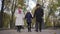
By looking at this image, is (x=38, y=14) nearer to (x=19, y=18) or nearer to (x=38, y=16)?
(x=38, y=16)

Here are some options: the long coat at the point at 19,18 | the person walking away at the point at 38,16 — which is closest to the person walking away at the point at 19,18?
the long coat at the point at 19,18

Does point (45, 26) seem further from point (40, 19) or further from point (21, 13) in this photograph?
point (21, 13)

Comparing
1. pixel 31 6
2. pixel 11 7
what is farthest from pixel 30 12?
pixel 11 7

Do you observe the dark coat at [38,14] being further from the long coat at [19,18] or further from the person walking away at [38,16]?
the long coat at [19,18]

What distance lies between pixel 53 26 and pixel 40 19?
478mm

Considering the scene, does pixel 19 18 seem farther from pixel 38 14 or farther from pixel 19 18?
pixel 38 14

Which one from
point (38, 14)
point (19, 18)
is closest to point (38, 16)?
point (38, 14)

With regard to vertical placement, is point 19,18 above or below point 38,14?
below

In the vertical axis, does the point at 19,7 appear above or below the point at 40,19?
above

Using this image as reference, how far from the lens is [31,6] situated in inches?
237

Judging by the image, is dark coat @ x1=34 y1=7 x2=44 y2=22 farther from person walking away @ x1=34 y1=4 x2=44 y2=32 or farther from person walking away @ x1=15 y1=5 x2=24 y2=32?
person walking away @ x1=15 y1=5 x2=24 y2=32

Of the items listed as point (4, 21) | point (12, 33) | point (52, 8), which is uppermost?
point (52, 8)

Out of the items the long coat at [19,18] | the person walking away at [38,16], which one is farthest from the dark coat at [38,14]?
the long coat at [19,18]

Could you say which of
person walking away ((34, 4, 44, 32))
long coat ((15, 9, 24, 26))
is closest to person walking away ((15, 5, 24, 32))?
long coat ((15, 9, 24, 26))
